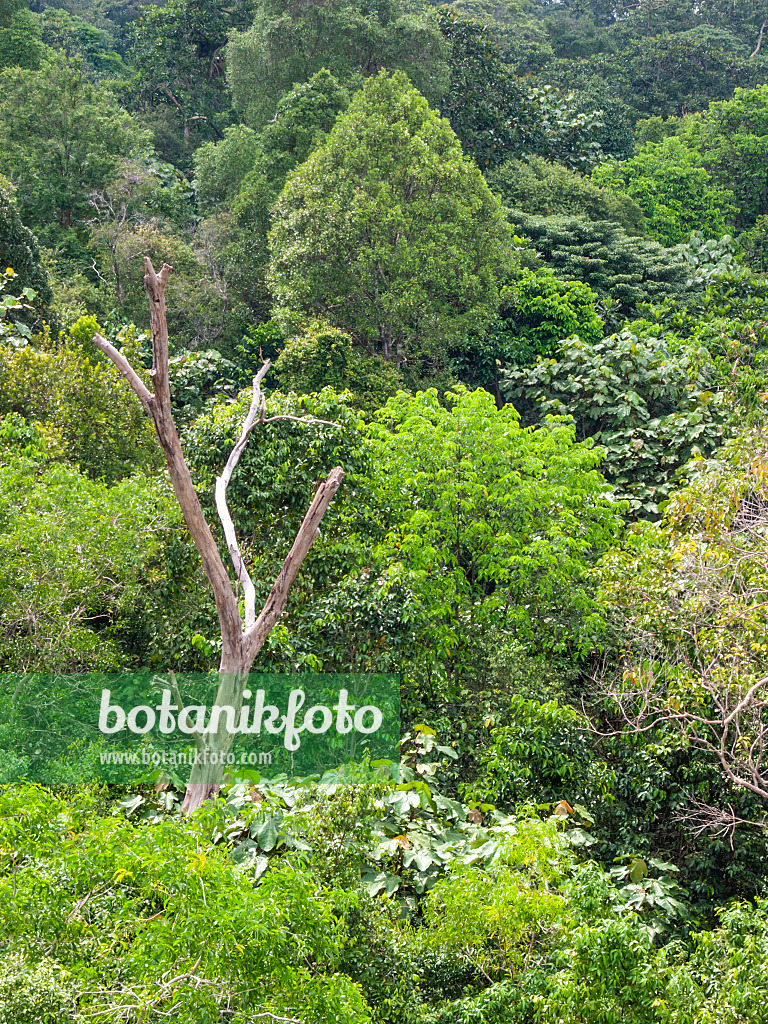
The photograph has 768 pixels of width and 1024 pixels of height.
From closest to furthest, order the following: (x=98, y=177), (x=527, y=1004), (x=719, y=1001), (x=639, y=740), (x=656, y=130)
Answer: (x=719, y=1001)
(x=527, y=1004)
(x=639, y=740)
(x=98, y=177)
(x=656, y=130)

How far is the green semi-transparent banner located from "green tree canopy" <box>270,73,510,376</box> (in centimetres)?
1033

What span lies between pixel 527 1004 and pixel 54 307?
15.7 metres

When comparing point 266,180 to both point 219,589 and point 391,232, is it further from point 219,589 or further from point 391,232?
point 219,589

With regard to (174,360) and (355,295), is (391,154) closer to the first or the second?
(355,295)

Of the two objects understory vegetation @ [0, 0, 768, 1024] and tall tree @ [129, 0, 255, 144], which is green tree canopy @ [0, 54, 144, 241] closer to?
understory vegetation @ [0, 0, 768, 1024]

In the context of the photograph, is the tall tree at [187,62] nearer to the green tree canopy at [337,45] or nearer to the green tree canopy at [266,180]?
the green tree canopy at [337,45]

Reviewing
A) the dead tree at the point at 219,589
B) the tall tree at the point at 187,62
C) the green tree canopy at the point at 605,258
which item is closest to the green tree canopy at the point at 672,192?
the green tree canopy at the point at 605,258

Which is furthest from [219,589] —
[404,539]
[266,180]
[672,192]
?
[672,192]

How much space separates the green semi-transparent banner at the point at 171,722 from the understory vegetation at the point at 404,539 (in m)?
0.19

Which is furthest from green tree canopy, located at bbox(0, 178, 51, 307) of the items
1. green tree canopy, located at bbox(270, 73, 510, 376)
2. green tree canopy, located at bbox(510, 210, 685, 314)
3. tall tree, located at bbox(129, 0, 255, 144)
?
tall tree, located at bbox(129, 0, 255, 144)

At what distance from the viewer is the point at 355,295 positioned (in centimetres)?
1825

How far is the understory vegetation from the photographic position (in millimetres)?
4383

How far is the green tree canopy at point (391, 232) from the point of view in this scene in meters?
17.7

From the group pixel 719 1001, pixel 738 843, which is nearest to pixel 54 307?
pixel 738 843
